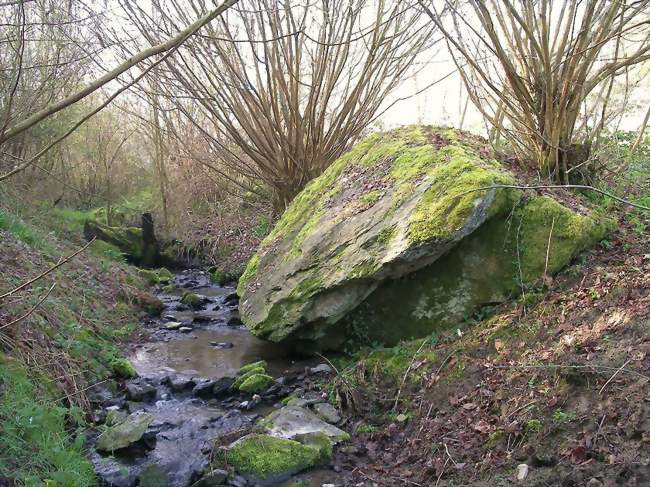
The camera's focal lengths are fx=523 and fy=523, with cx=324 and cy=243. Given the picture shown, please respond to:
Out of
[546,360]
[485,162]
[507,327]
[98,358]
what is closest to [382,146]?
→ [485,162]

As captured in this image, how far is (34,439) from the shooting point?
3598mm

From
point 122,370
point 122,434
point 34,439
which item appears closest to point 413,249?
point 122,434

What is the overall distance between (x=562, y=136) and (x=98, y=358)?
530 cm

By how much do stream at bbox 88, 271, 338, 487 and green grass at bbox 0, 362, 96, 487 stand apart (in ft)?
0.73

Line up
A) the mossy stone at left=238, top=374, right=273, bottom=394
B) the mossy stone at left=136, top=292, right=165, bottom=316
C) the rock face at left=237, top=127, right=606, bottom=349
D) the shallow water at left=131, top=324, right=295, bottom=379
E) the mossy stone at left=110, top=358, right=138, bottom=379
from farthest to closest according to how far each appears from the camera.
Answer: the mossy stone at left=136, top=292, right=165, bottom=316
the shallow water at left=131, top=324, right=295, bottom=379
the mossy stone at left=110, top=358, right=138, bottom=379
the mossy stone at left=238, top=374, right=273, bottom=394
the rock face at left=237, top=127, right=606, bottom=349

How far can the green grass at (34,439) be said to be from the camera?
335 centimetres

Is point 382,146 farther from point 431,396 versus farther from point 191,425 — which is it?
point 191,425

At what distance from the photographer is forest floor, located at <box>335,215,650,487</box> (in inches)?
112

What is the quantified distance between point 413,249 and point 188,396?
2661mm

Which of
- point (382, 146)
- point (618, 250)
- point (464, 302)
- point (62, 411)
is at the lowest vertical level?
point (62, 411)

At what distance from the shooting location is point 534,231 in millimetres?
4543

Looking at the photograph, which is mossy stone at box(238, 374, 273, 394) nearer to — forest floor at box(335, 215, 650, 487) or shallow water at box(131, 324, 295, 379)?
shallow water at box(131, 324, 295, 379)

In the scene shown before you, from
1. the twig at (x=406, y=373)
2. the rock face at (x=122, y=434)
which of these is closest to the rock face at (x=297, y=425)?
the twig at (x=406, y=373)

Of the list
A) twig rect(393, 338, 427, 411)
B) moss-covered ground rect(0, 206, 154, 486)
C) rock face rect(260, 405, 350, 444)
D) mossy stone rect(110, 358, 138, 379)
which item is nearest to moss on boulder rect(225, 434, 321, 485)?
rock face rect(260, 405, 350, 444)
